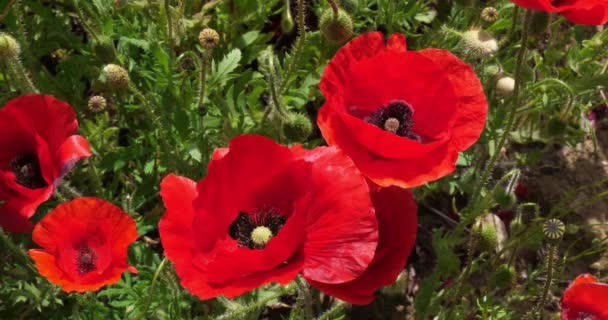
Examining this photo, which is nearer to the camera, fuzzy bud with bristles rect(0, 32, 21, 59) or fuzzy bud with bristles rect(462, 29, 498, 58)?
fuzzy bud with bristles rect(0, 32, 21, 59)

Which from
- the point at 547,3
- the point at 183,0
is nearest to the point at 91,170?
the point at 183,0

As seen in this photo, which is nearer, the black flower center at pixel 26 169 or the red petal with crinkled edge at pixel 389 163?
the red petal with crinkled edge at pixel 389 163

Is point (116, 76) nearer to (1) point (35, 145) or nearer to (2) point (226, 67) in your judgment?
(1) point (35, 145)

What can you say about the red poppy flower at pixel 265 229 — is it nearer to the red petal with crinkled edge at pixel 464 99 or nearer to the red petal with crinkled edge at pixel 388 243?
the red petal with crinkled edge at pixel 388 243

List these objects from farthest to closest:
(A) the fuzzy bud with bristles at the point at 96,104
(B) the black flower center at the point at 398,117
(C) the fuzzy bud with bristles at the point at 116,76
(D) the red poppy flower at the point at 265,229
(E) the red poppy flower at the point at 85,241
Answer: (A) the fuzzy bud with bristles at the point at 96,104 < (C) the fuzzy bud with bristles at the point at 116,76 < (B) the black flower center at the point at 398,117 < (E) the red poppy flower at the point at 85,241 < (D) the red poppy flower at the point at 265,229

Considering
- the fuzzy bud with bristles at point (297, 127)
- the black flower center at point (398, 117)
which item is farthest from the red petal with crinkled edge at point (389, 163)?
the fuzzy bud with bristles at point (297, 127)

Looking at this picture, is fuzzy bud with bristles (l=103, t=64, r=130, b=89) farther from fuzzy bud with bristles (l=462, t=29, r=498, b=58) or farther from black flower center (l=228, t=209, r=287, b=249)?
fuzzy bud with bristles (l=462, t=29, r=498, b=58)

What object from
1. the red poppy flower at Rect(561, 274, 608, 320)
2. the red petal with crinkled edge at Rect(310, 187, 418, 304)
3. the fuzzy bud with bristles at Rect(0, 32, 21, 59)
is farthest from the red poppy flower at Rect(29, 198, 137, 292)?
the red poppy flower at Rect(561, 274, 608, 320)
